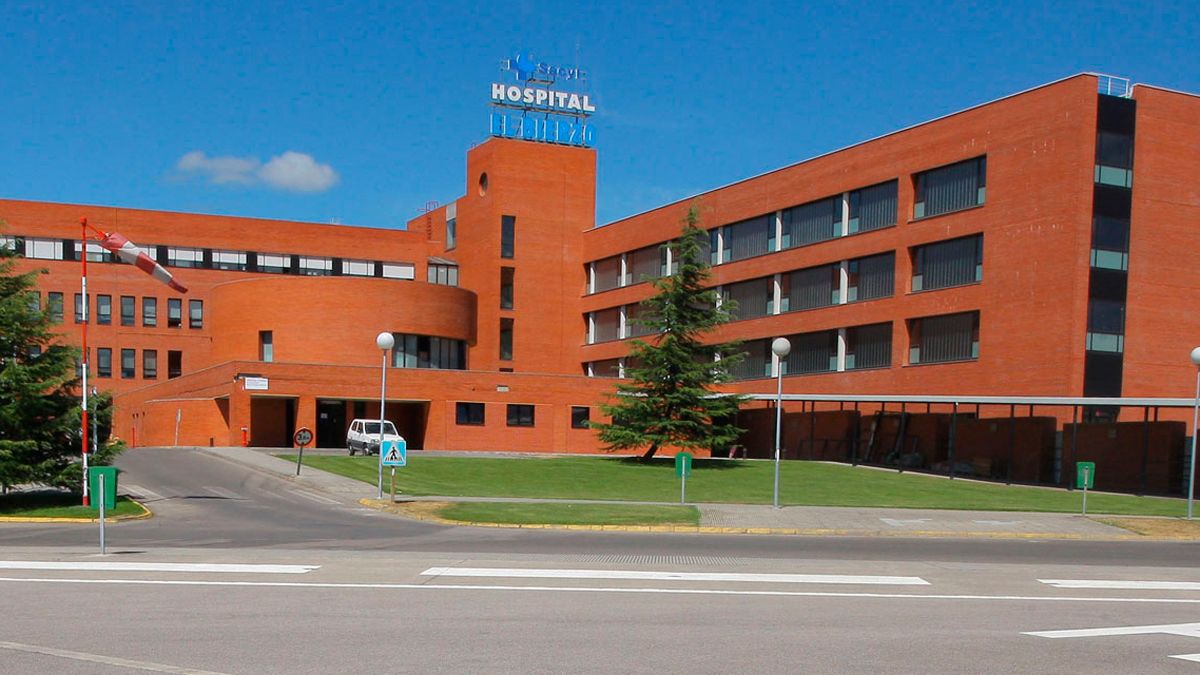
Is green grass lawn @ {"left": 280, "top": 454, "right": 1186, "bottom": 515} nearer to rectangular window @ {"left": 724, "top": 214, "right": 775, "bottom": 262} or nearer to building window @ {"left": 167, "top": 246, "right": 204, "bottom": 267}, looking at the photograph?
rectangular window @ {"left": 724, "top": 214, "right": 775, "bottom": 262}

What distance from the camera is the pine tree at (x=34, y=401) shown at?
1054 inches

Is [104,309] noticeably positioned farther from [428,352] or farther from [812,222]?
→ [812,222]

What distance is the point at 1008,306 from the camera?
45.3 metres

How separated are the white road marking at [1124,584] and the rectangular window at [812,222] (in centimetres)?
3872

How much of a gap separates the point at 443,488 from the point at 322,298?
31.6m

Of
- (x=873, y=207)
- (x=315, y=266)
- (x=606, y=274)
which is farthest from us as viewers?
(x=315, y=266)

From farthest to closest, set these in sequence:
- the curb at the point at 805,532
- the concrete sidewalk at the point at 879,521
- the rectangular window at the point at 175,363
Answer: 1. the rectangular window at the point at 175,363
2. the concrete sidewalk at the point at 879,521
3. the curb at the point at 805,532

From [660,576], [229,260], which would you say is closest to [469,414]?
[229,260]

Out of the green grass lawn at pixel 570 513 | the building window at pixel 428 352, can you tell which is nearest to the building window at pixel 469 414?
the building window at pixel 428 352

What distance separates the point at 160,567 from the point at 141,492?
671 inches

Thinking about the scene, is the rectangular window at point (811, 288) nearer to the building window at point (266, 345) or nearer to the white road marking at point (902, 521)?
the white road marking at point (902, 521)

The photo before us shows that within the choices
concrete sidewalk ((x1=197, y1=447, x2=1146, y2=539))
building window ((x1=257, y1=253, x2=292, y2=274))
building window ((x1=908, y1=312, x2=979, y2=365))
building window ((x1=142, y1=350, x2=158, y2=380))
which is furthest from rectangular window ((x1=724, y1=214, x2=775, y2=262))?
building window ((x1=142, y1=350, x2=158, y2=380))

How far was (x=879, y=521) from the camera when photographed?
27016mm

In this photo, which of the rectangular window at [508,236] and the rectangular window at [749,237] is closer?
the rectangular window at [749,237]
